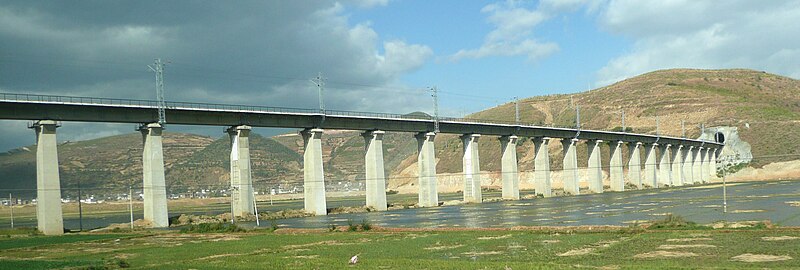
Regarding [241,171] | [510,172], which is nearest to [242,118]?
[241,171]

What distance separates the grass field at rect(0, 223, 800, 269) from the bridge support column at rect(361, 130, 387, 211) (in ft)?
136

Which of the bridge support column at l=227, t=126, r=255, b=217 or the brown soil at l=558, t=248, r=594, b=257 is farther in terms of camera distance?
the bridge support column at l=227, t=126, r=255, b=217

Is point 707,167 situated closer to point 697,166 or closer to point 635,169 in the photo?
point 697,166

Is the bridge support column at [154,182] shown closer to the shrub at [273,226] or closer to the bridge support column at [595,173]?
the shrub at [273,226]

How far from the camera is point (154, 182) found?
7369 centimetres

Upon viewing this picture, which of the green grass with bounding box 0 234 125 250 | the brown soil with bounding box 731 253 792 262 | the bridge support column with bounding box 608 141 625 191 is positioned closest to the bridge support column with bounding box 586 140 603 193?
the bridge support column with bounding box 608 141 625 191

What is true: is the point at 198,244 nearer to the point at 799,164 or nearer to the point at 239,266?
the point at 239,266

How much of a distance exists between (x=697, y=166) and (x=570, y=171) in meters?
69.9

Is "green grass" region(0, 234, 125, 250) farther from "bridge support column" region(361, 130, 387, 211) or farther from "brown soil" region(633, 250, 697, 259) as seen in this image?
"bridge support column" region(361, 130, 387, 211)

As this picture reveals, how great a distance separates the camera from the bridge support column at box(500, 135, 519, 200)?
121 meters

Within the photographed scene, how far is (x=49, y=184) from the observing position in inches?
2576

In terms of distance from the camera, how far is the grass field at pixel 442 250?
2929cm

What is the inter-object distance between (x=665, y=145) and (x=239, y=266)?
157 meters

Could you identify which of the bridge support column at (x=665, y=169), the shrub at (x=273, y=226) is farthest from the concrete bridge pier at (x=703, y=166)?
the shrub at (x=273, y=226)
